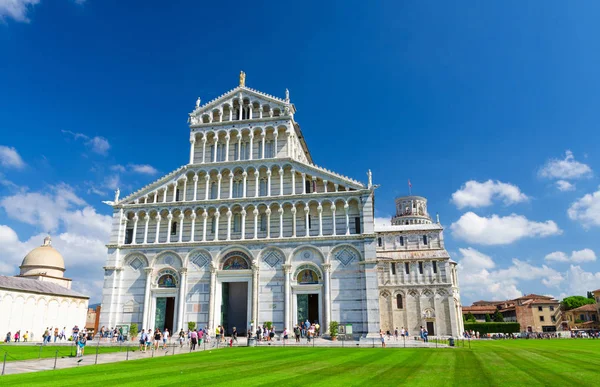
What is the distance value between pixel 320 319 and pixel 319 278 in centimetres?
377

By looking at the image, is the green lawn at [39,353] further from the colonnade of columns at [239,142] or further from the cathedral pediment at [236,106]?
the cathedral pediment at [236,106]

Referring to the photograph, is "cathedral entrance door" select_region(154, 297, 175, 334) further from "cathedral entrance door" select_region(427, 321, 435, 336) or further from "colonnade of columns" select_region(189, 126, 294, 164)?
"cathedral entrance door" select_region(427, 321, 435, 336)

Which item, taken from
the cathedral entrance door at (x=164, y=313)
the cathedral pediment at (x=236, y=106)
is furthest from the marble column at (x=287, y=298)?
the cathedral pediment at (x=236, y=106)

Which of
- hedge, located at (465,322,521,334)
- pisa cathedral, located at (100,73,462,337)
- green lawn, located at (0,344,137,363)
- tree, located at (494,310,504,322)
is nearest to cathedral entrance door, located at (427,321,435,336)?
hedge, located at (465,322,521,334)

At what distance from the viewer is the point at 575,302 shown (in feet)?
404

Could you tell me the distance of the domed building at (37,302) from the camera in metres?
49.1

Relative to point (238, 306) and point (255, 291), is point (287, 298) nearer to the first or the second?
point (255, 291)

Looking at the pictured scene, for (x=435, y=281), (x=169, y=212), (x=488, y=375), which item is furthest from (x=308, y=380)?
(x=435, y=281)

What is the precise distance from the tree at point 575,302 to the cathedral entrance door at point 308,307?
107 meters

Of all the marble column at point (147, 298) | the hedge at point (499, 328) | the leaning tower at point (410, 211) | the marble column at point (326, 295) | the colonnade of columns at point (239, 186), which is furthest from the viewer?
the leaning tower at point (410, 211)

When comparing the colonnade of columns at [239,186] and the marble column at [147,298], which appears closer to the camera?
the marble column at [147,298]

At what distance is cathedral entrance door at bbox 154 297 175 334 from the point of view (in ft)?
139

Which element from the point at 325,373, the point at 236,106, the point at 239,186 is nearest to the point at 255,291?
the point at 239,186

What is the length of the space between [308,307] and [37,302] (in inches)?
1424
